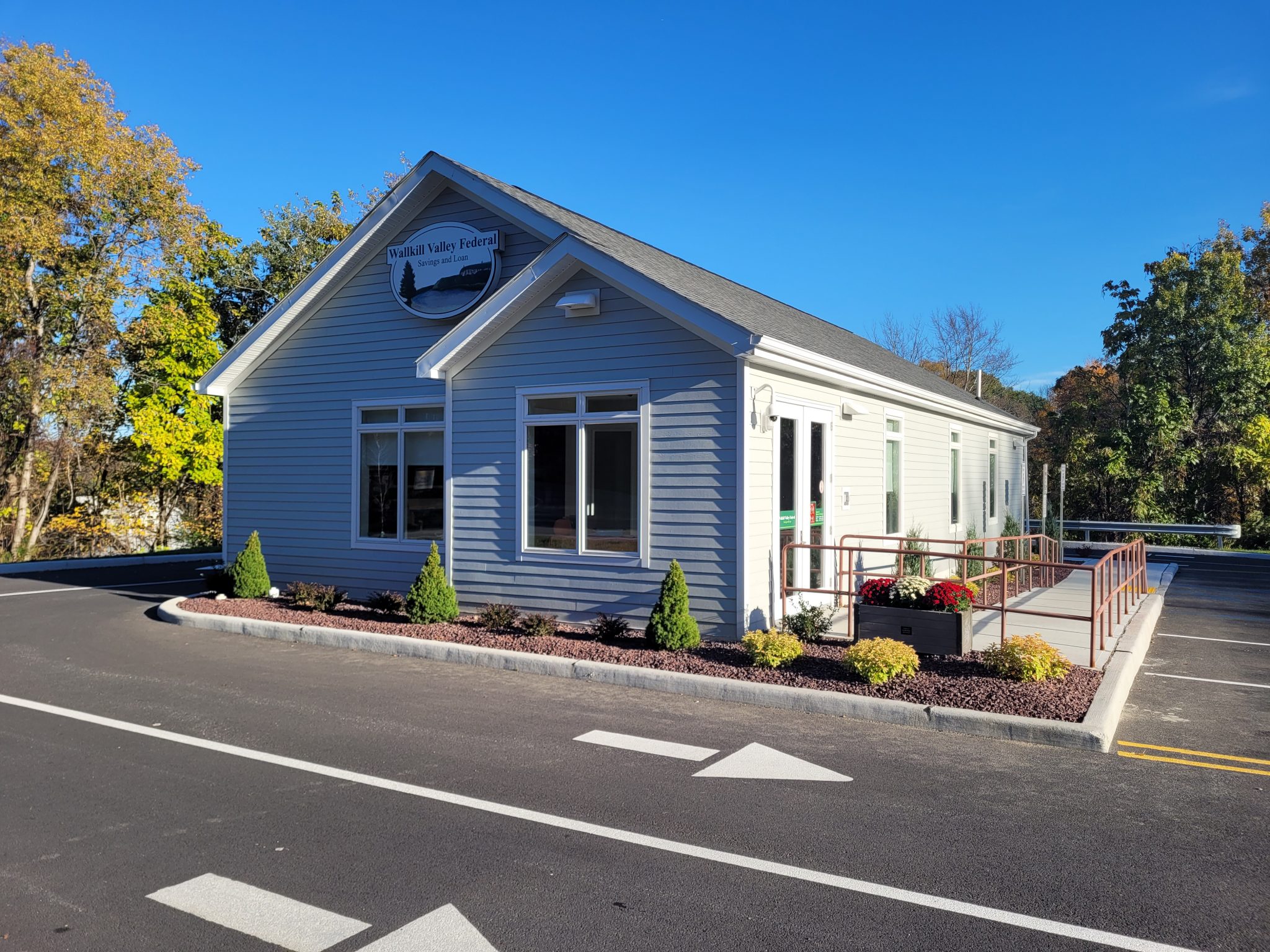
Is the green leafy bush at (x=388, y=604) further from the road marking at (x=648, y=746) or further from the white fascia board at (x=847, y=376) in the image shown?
the white fascia board at (x=847, y=376)

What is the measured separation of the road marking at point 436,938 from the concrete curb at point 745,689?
411 centimetres

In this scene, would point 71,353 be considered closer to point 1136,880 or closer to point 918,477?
point 918,477

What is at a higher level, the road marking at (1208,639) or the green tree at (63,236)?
the green tree at (63,236)

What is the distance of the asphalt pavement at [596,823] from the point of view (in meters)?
3.75

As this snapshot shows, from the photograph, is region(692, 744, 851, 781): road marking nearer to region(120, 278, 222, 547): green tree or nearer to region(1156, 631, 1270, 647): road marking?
region(1156, 631, 1270, 647): road marking

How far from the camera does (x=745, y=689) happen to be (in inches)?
298

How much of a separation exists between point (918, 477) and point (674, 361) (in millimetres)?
7119

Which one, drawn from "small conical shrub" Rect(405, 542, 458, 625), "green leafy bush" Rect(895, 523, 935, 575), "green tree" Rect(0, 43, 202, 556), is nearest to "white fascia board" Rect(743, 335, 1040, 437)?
"green leafy bush" Rect(895, 523, 935, 575)

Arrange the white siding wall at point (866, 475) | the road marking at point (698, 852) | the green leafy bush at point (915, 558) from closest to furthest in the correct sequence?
the road marking at point (698, 852)
the white siding wall at point (866, 475)
the green leafy bush at point (915, 558)

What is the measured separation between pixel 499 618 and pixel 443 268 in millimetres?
4950

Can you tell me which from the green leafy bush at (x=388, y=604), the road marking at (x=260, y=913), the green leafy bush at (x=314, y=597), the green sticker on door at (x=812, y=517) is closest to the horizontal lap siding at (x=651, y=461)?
the green leafy bush at (x=388, y=604)

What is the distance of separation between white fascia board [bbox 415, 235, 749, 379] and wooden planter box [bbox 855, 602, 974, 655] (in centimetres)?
294

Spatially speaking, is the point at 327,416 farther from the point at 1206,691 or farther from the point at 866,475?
the point at 1206,691

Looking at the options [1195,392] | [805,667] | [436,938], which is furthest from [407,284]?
[1195,392]
